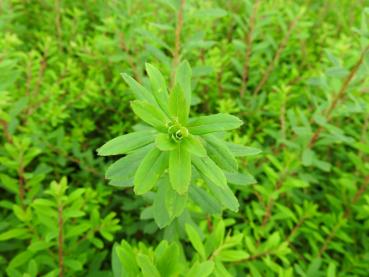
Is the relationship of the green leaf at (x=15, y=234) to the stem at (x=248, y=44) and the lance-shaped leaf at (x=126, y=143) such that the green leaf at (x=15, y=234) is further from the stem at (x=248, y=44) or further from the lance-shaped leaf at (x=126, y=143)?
the stem at (x=248, y=44)

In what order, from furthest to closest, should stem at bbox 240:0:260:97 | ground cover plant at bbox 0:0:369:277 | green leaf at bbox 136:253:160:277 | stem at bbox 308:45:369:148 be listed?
stem at bbox 240:0:260:97 < stem at bbox 308:45:369:148 < ground cover plant at bbox 0:0:369:277 < green leaf at bbox 136:253:160:277

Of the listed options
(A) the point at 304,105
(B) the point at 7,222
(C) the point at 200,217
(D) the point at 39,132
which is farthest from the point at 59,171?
(A) the point at 304,105

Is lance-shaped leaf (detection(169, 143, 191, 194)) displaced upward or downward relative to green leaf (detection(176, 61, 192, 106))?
downward

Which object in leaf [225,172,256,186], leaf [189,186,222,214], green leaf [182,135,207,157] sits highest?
green leaf [182,135,207,157]

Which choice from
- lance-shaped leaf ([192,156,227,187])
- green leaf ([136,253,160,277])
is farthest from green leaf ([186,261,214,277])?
lance-shaped leaf ([192,156,227,187])

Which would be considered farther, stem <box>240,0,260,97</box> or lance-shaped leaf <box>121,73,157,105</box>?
stem <box>240,0,260,97</box>

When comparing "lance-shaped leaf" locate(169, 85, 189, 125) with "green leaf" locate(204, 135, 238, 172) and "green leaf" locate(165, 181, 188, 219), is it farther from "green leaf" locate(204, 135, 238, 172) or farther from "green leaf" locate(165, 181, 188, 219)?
"green leaf" locate(165, 181, 188, 219)

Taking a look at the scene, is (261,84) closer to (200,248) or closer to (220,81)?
(220,81)

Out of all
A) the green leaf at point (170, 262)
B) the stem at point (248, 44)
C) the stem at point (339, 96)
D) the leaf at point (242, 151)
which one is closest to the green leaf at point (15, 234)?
the green leaf at point (170, 262)
